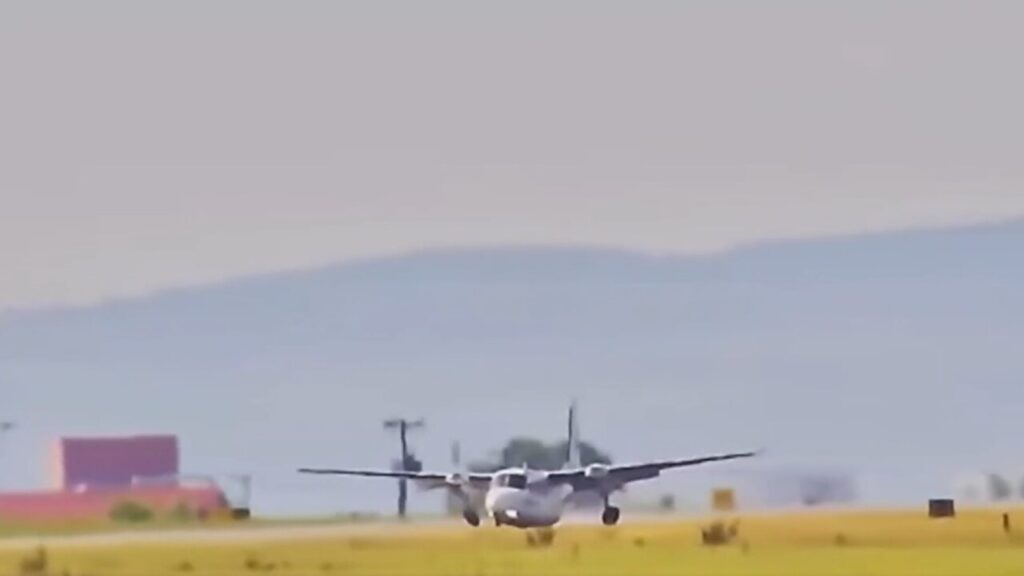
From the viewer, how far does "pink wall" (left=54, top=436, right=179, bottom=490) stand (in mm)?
34250

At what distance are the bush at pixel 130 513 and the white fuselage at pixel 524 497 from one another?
8.20m

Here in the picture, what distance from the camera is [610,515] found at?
4272 centimetres

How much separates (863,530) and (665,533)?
2619mm

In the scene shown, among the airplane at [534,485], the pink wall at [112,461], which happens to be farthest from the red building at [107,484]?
the airplane at [534,485]

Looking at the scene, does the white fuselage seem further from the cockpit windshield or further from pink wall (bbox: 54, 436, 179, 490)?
pink wall (bbox: 54, 436, 179, 490)

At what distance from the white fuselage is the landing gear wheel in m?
0.99

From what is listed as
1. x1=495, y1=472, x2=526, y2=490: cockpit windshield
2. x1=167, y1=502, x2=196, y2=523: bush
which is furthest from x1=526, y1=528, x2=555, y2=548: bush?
x1=167, y1=502, x2=196, y2=523: bush

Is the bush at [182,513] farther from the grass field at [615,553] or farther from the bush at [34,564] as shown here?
the bush at [34,564]

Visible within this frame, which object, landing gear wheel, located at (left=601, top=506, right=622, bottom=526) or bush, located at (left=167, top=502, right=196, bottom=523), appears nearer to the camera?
bush, located at (left=167, top=502, right=196, bottom=523)

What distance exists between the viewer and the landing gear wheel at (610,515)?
41.7m

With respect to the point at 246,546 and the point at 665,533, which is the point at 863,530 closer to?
the point at 665,533


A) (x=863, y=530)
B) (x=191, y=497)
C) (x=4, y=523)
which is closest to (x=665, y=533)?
(x=863, y=530)

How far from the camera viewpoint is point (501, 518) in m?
44.1

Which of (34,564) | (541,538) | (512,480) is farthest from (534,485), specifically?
(34,564)
